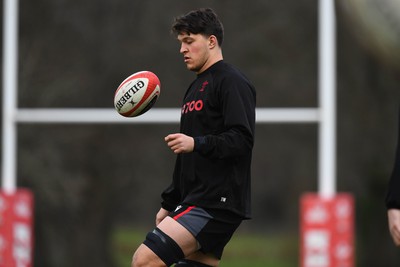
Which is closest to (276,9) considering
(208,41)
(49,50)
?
(49,50)

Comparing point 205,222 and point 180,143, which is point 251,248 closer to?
point 205,222

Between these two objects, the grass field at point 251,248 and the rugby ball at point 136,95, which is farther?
the grass field at point 251,248

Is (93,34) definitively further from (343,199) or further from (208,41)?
(208,41)

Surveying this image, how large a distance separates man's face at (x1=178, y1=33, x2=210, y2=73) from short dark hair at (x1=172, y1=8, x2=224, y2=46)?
0.8 inches

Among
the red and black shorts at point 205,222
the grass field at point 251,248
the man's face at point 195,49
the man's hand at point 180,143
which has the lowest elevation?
the grass field at point 251,248

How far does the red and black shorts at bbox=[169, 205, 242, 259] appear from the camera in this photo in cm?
414

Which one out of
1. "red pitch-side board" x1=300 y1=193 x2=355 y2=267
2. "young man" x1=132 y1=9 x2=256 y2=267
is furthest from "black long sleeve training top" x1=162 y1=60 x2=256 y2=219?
"red pitch-side board" x1=300 y1=193 x2=355 y2=267

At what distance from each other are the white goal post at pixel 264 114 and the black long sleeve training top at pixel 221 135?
4840mm

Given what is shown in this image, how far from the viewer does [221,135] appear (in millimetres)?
4055

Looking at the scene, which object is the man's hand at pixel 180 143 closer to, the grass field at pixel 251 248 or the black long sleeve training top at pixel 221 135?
the black long sleeve training top at pixel 221 135

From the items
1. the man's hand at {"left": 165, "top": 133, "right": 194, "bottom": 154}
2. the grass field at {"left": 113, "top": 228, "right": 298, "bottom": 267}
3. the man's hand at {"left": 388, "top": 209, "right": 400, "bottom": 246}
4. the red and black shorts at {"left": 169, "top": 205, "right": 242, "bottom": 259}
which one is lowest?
the grass field at {"left": 113, "top": 228, "right": 298, "bottom": 267}

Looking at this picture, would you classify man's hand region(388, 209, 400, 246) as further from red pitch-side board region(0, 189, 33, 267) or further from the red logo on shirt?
red pitch-side board region(0, 189, 33, 267)

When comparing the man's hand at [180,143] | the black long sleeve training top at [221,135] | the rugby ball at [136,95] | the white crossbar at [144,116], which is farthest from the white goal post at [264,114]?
the man's hand at [180,143]

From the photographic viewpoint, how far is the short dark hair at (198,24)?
4.24 metres
